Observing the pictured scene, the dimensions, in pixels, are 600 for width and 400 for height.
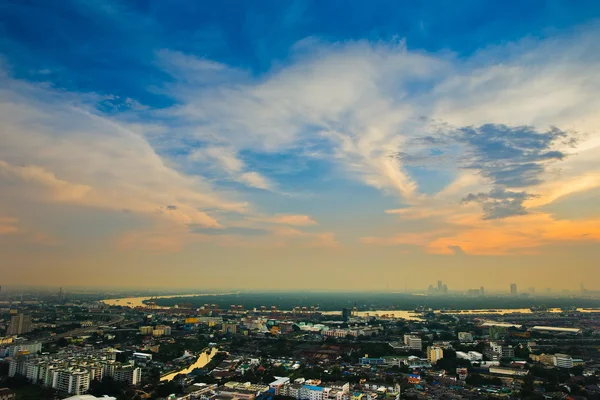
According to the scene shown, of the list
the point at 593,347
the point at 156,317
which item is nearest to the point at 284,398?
the point at 593,347

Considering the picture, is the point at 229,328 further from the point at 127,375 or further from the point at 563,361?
the point at 563,361

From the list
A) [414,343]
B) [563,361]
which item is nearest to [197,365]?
[414,343]

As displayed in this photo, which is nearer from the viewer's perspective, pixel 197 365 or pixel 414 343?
pixel 197 365

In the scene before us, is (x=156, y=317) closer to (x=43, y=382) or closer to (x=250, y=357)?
(x=250, y=357)

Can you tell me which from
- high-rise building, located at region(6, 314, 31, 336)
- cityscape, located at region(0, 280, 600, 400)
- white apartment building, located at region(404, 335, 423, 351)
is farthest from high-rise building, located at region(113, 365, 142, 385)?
white apartment building, located at region(404, 335, 423, 351)

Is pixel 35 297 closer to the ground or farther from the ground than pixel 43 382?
farther from the ground

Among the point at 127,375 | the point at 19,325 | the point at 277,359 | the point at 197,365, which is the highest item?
the point at 19,325

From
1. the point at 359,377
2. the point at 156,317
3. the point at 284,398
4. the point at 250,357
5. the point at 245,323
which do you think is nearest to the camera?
the point at 284,398

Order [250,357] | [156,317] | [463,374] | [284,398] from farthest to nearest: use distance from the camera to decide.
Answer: [156,317] < [250,357] < [463,374] < [284,398]

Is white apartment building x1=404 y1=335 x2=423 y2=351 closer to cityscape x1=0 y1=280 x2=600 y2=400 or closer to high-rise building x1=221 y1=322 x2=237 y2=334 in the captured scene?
cityscape x1=0 y1=280 x2=600 y2=400
